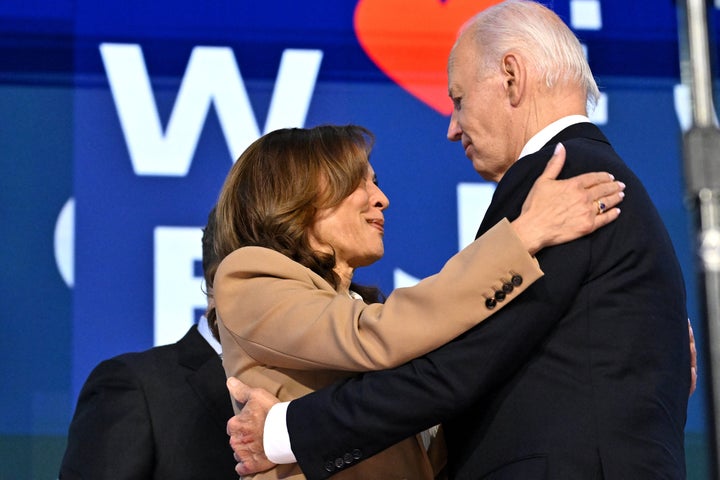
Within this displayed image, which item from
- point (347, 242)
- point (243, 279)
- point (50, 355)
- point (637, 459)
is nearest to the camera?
point (637, 459)

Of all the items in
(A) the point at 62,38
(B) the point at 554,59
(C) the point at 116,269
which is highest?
(A) the point at 62,38

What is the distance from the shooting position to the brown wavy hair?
2.23 metres

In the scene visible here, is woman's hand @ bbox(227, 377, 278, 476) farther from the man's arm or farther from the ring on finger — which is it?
the ring on finger

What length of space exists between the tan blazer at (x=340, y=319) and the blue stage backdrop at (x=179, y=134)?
70.4 inches

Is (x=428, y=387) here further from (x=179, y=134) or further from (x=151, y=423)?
(x=179, y=134)

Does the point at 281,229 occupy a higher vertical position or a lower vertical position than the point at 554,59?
lower

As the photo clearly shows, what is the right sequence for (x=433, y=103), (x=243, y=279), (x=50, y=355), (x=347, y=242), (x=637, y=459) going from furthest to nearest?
(x=433, y=103) < (x=50, y=355) < (x=347, y=242) < (x=243, y=279) < (x=637, y=459)

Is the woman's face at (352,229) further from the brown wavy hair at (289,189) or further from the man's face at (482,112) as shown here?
the man's face at (482,112)

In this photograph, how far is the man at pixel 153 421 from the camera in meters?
2.63

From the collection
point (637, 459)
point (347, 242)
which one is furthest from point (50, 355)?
point (637, 459)

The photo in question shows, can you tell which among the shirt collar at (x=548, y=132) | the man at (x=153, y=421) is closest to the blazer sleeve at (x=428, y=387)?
the shirt collar at (x=548, y=132)

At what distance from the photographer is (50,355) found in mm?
3861

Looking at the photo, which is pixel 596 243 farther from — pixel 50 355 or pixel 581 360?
pixel 50 355

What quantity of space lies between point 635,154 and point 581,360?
8.06 ft
